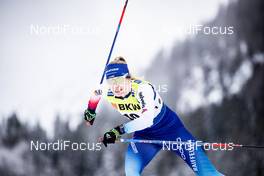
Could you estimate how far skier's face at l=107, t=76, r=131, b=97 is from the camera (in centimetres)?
334

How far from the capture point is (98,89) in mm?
3621

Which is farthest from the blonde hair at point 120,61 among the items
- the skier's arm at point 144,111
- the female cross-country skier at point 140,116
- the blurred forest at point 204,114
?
the blurred forest at point 204,114

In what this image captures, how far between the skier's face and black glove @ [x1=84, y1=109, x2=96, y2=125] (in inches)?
11.9

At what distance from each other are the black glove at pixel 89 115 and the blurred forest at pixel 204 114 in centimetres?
7

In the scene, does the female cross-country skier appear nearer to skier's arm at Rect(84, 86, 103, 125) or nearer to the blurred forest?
skier's arm at Rect(84, 86, 103, 125)

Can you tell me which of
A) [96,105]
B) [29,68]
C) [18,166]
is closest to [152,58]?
[96,105]

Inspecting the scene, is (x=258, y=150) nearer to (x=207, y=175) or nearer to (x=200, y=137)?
(x=200, y=137)

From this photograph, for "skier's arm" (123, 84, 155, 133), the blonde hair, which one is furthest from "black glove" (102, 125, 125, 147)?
the blonde hair

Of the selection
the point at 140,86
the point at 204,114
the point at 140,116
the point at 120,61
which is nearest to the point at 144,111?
the point at 140,116

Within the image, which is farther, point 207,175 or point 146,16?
point 146,16

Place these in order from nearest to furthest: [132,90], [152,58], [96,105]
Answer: [132,90] < [96,105] < [152,58]

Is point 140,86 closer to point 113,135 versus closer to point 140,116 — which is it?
point 140,116

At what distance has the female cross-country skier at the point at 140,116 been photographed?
331cm

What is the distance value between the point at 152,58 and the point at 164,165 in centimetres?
79
